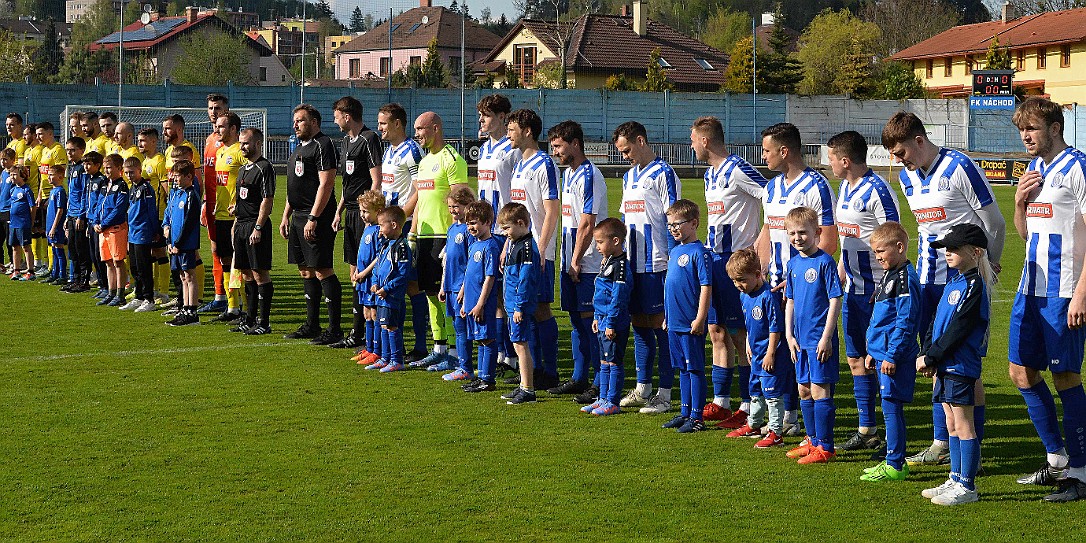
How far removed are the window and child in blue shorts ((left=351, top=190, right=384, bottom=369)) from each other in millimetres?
64256

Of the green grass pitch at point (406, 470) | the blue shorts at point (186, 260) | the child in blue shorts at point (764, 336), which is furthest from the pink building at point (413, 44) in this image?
the child in blue shorts at point (764, 336)

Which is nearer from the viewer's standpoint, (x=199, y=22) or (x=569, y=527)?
(x=569, y=527)

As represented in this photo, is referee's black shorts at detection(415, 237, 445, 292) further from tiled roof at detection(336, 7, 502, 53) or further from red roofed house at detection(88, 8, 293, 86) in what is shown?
tiled roof at detection(336, 7, 502, 53)

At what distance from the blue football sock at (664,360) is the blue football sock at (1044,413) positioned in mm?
2461

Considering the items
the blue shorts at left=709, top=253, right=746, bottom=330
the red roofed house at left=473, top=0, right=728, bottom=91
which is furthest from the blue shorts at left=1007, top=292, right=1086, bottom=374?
the red roofed house at left=473, top=0, right=728, bottom=91

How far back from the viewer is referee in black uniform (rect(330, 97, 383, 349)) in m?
9.91

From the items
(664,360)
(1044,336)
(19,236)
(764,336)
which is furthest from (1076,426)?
(19,236)

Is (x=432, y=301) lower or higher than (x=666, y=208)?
lower

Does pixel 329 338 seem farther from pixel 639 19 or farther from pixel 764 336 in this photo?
pixel 639 19

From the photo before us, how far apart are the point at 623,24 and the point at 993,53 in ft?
83.2

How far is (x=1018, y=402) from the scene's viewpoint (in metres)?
8.08

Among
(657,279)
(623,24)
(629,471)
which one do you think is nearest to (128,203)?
(657,279)

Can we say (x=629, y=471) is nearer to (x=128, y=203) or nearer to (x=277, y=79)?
(x=128, y=203)

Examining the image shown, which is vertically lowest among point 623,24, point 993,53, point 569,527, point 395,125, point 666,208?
point 569,527
